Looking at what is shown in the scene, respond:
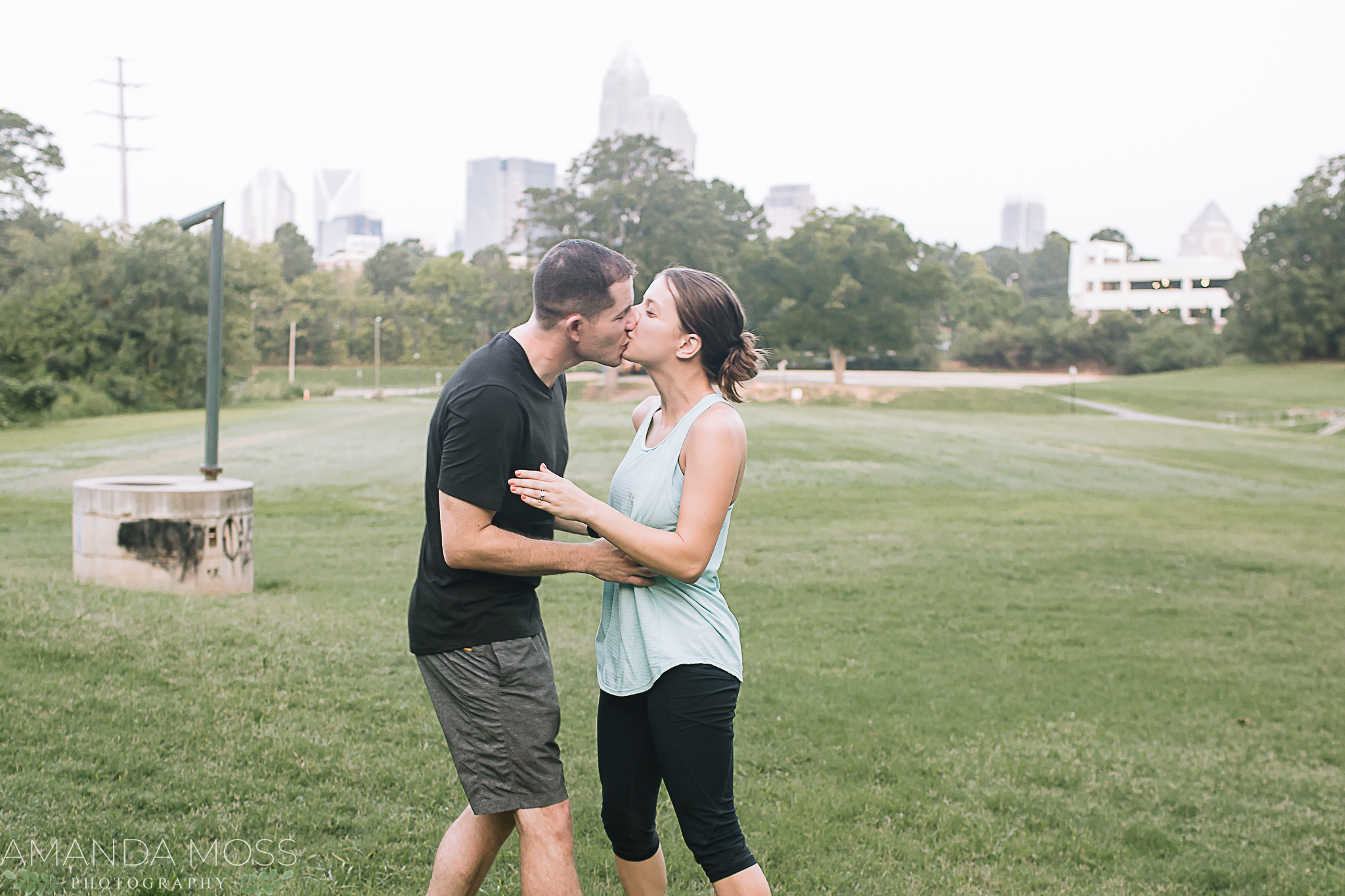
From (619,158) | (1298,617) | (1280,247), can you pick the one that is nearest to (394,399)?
(619,158)

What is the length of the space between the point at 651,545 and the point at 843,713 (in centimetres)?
398

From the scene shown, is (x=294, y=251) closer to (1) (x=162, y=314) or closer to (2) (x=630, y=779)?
(1) (x=162, y=314)

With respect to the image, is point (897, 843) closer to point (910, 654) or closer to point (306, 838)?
point (306, 838)

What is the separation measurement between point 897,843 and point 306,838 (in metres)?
2.41

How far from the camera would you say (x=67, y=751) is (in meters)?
4.50

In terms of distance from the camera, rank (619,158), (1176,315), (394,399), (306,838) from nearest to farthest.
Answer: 1. (306,838)
2. (394,399)
3. (619,158)
4. (1176,315)

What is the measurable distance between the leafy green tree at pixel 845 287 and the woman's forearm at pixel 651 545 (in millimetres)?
59666

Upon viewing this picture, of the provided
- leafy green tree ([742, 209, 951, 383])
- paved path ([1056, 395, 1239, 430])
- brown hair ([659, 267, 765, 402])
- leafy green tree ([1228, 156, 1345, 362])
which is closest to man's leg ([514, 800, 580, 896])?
brown hair ([659, 267, 765, 402])

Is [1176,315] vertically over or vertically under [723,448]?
over

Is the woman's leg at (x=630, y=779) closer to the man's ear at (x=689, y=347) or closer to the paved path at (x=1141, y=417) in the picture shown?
the man's ear at (x=689, y=347)

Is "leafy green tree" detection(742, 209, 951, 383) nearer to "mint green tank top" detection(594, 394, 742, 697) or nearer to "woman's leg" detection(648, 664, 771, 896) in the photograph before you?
"mint green tank top" detection(594, 394, 742, 697)

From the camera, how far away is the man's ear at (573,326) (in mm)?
2820

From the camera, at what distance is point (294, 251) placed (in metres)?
106

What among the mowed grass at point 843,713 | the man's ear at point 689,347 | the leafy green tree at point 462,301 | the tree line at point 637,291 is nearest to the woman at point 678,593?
the man's ear at point 689,347
